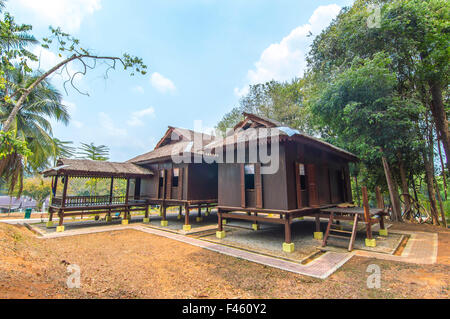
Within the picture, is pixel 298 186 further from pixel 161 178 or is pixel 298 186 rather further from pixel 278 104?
pixel 278 104

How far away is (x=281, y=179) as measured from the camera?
751cm

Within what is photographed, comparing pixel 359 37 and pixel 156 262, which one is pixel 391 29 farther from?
pixel 156 262

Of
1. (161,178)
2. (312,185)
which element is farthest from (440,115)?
(161,178)

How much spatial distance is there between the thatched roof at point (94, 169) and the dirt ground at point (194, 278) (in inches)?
224

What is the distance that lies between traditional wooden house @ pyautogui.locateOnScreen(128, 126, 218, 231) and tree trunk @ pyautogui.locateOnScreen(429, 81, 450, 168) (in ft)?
41.1

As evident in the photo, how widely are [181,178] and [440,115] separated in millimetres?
14570

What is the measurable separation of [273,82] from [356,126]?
1416 centimetres

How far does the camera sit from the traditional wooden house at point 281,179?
746 centimetres

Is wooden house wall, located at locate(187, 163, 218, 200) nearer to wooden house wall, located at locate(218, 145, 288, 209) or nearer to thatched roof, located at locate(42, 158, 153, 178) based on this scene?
wooden house wall, located at locate(218, 145, 288, 209)

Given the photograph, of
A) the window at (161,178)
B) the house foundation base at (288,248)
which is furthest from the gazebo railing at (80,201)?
the house foundation base at (288,248)

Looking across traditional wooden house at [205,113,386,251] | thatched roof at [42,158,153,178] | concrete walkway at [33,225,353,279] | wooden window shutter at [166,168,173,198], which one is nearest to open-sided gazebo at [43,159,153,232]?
thatched roof at [42,158,153,178]

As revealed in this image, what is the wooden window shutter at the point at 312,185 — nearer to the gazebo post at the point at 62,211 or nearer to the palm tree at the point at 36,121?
the gazebo post at the point at 62,211

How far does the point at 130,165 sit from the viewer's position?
14539 mm
